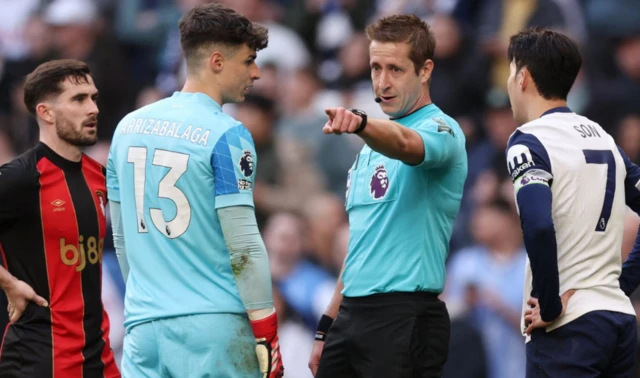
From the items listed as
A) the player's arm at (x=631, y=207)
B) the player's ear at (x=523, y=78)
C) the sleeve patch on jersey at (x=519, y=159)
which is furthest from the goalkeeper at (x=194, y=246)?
the player's arm at (x=631, y=207)

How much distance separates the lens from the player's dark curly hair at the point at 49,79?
6223 millimetres

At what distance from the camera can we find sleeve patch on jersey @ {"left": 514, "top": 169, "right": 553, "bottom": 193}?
491 cm

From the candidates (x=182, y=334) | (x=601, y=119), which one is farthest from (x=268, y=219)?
(x=182, y=334)

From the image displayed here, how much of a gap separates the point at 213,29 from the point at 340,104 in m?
6.16

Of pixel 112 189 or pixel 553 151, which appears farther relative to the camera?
pixel 112 189

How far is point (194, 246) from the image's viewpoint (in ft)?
17.1

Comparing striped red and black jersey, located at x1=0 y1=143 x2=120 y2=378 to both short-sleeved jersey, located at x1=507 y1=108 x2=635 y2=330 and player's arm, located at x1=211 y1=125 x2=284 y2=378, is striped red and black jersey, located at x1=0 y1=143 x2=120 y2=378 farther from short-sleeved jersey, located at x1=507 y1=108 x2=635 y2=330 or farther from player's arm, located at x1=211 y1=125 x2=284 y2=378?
short-sleeved jersey, located at x1=507 y1=108 x2=635 y2=330

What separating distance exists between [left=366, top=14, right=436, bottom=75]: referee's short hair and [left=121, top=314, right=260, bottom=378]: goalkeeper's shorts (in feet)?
5.30

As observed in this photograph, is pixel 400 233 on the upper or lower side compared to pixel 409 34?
lower

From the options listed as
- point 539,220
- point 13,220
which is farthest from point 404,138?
point 13,220

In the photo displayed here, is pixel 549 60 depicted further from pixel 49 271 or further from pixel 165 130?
pixel 49 271

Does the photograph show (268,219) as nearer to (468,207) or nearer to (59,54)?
(468,207)

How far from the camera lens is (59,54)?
13.6m

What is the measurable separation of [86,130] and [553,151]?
2653 millimetres
